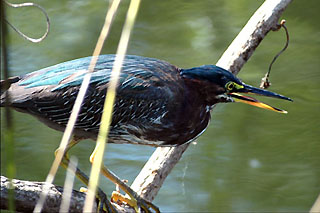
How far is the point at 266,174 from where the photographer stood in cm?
501

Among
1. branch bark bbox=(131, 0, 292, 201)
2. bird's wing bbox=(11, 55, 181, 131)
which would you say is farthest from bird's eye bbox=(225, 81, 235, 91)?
branch bark bbox=(131, 0, 292, 201)

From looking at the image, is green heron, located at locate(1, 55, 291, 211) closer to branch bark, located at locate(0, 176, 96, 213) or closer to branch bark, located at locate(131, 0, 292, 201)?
branch bark, located at locate(131, 0, 292, 201)

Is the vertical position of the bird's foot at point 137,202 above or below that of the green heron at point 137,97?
below

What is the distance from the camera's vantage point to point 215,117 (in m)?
5.55

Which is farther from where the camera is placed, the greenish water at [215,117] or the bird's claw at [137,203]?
the greenish water at [215,117]

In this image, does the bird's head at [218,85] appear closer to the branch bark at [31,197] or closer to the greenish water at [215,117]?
the branch bark at [31,197]

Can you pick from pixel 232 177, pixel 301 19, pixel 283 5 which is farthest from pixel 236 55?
pixel 301 19

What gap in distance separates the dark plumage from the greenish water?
1.59 m

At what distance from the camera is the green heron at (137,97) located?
3041mm

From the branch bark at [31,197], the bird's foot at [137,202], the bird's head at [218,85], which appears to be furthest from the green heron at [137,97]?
the branch bark at [31,197]

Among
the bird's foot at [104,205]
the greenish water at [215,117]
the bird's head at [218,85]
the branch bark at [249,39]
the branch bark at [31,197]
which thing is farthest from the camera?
the greenish water at [215,117]

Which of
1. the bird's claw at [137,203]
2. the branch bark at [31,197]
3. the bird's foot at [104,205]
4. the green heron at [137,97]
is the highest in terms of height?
the green heron at [137,97]

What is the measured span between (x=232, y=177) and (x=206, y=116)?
1.77 m

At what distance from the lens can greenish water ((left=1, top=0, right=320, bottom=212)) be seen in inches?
191
